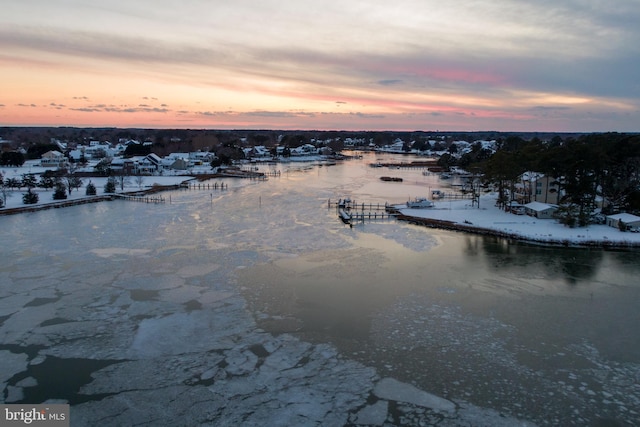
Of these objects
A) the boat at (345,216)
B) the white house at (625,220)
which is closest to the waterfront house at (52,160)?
the boat at (345,216)

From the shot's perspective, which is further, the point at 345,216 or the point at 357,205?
the point at 357,205

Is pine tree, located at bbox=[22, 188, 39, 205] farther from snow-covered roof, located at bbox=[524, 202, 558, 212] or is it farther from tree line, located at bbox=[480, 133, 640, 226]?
snow-covered roof, located at bbox=[524, 202, 558, 212]

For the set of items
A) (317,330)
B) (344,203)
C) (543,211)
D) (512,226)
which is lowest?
(317,330)

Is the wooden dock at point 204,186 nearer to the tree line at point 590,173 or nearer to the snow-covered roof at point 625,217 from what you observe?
the tree line at point 590,173

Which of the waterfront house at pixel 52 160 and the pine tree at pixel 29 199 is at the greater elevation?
the waterfront house at pixel 52 160

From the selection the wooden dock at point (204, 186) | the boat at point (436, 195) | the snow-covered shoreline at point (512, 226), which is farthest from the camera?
the wooden dock at point (204, 186)

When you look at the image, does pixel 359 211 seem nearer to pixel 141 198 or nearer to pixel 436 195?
pixel 436 195

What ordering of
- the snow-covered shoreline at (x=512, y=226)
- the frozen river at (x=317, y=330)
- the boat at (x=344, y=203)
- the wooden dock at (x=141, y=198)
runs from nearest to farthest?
the frozen river at (x=317, y=330) < the snow-covered shoreline at (x=512, y=226) < the boat at (x=344, y=203) < the wooden dock at (x=141, y=198)

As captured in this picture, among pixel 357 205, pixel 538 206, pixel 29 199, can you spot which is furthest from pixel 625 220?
pixel 29 199

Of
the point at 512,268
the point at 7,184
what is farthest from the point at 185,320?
the point at 7,184
